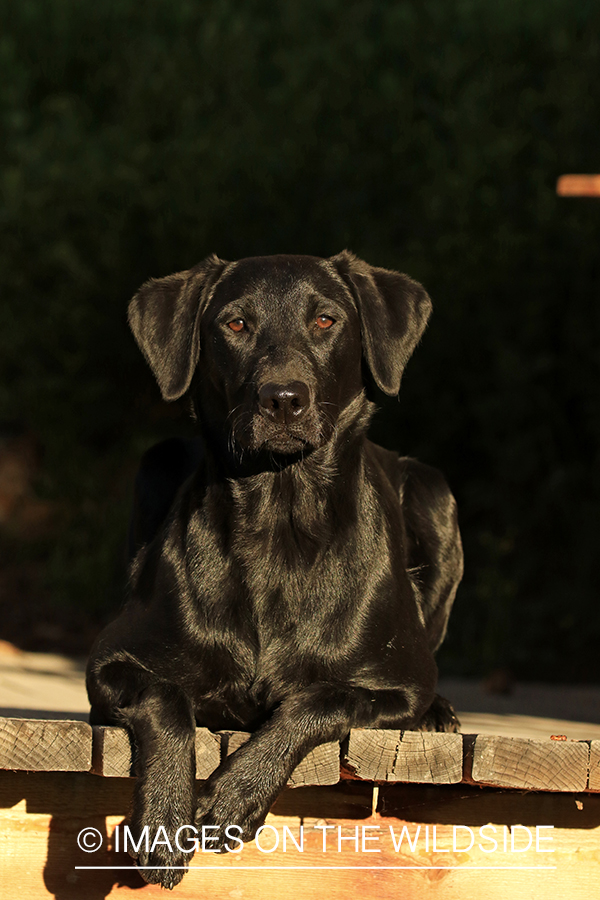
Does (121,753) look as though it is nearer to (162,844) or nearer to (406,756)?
(162,844)

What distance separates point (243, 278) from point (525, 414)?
408 centimetres

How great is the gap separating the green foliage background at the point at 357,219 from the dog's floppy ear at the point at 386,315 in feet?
11.8

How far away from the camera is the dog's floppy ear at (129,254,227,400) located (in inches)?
122

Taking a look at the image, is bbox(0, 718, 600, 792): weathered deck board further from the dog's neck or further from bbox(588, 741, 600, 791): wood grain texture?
the dog's neck

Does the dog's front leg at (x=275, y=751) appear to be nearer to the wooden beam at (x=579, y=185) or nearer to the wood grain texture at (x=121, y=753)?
the wood grain texture at (x=121, y=753)

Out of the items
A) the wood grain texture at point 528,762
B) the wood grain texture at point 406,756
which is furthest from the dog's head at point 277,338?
the wood grain texture at point 528,762

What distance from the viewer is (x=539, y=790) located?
2.62 meters

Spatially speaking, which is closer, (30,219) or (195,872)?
(195,872)

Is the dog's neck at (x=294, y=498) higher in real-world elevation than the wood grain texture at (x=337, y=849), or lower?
higher

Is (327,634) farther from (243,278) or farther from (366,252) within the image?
(366,252)

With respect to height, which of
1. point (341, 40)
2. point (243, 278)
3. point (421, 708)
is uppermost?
point (341, 40)

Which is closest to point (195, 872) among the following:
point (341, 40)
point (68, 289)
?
point (68, 289)

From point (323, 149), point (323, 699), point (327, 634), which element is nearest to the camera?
point (323, 699)

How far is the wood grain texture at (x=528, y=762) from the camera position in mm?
2471
